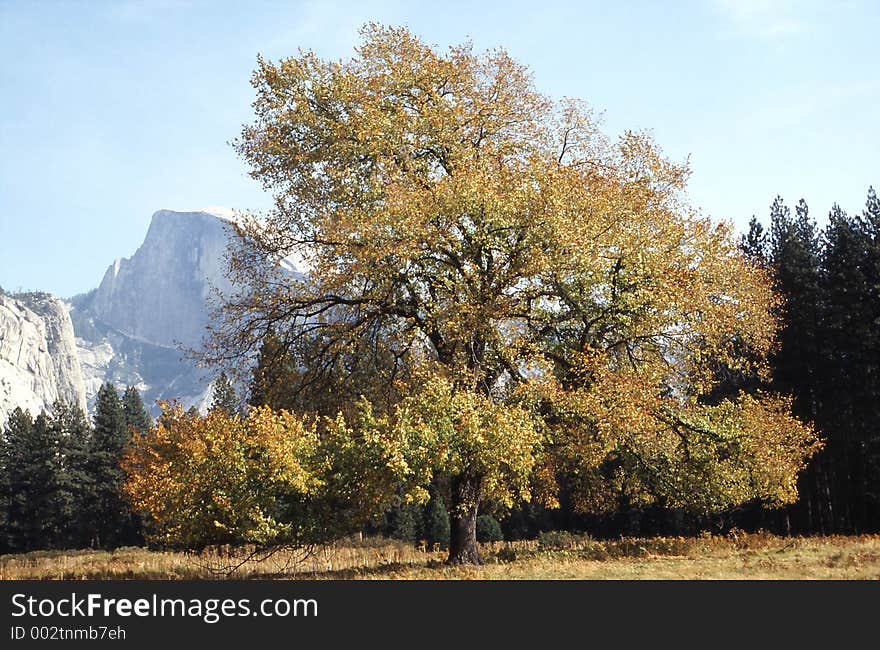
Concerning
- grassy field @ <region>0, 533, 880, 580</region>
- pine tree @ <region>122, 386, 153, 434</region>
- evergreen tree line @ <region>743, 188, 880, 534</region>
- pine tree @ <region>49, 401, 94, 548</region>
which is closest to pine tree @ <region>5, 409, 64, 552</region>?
pine tree @ <region>49, 401, 94, 548</region>

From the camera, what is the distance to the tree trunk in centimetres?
2346

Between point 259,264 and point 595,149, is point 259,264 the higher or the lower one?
the lower one

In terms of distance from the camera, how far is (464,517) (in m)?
24.7

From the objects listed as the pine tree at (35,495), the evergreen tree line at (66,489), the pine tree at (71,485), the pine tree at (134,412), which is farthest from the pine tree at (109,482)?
the pine tree at (134,412)

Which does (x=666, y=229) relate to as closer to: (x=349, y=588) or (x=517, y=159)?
(x=517, y=159)

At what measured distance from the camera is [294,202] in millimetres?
26203

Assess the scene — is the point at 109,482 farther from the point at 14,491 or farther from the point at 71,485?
the point at 14,491

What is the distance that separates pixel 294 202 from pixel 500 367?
27.2ft

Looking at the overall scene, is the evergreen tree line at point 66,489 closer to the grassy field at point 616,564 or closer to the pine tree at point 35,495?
the pine tree at point 35,495

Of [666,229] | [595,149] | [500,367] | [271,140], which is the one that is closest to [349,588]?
[500,367]

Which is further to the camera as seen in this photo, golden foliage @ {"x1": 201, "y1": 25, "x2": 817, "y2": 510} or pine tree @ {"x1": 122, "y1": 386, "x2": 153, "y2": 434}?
Answer: pine tree @ {"x1": 122, "y1": 386, "x2": 153, "y2": 434}

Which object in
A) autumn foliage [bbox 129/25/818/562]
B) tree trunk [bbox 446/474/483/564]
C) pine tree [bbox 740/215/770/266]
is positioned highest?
pine tree [bbox 740/215/770/266]

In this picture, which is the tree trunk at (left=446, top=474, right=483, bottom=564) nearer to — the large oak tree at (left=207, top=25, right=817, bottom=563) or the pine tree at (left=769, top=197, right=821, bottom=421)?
the large oak tree at (left=207, top=25, right=817, bottom=563)

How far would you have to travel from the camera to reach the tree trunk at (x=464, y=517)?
77.0ft
